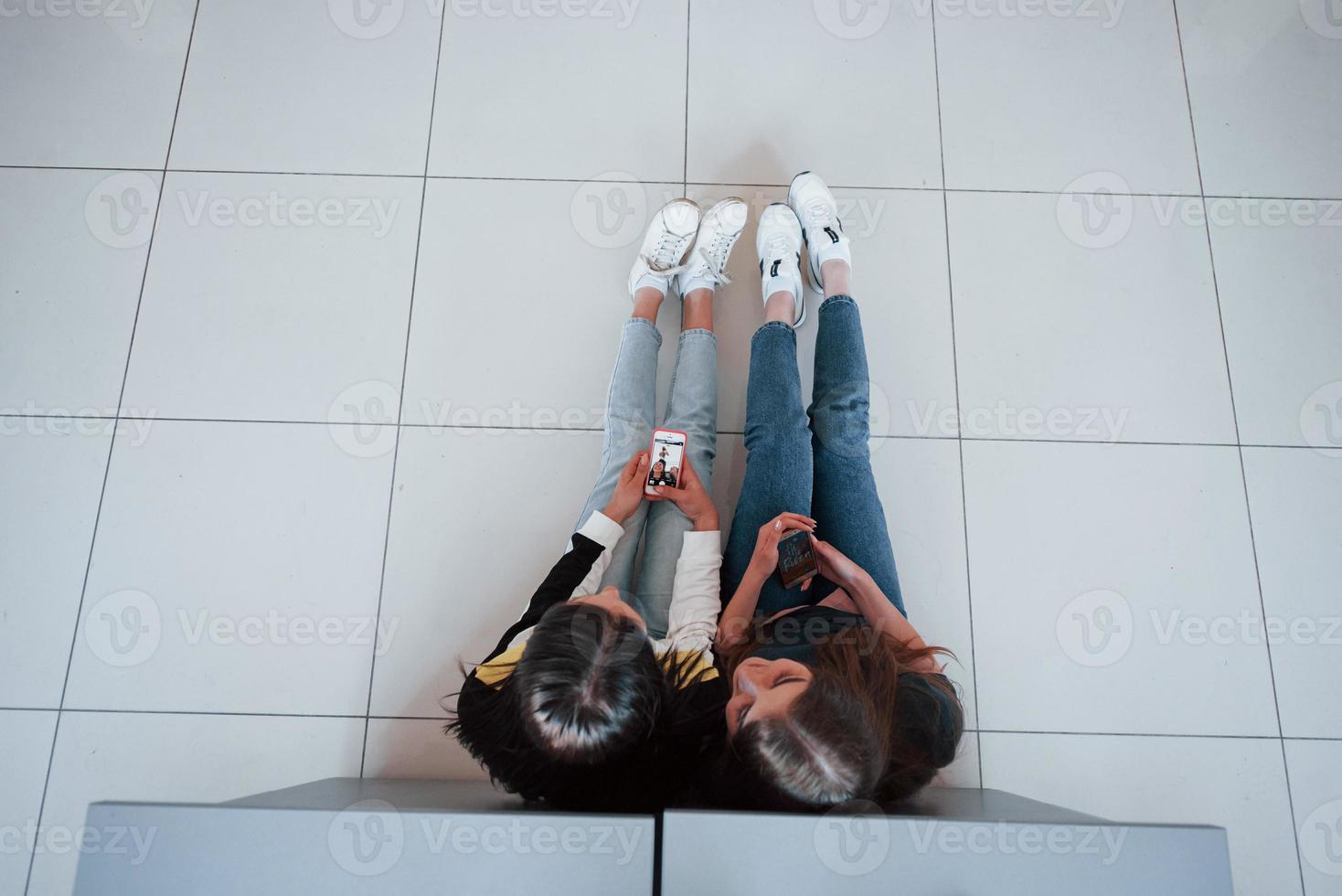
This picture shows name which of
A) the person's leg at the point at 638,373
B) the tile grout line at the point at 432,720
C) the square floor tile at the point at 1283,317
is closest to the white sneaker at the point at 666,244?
the person's leg at the point at 638,373

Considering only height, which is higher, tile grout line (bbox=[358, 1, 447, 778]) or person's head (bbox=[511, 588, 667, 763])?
tile grout line (bbox=[358, 1, 447, 778])

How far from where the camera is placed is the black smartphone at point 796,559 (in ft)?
3.99

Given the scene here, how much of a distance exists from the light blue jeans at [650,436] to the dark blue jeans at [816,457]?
0.10 m

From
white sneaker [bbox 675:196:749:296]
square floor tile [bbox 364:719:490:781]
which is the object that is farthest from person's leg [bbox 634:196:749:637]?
square floor tile [bbox 364:719:490:781]

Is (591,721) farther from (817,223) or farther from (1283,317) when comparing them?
(1283,317)

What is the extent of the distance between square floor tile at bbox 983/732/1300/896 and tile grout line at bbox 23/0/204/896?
172 cm

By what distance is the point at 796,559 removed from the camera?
48.2 inches

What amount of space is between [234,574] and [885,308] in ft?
4.68

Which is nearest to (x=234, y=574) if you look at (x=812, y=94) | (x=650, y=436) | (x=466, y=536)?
(x=466, y=536)

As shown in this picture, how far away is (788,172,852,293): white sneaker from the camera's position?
5.04ft

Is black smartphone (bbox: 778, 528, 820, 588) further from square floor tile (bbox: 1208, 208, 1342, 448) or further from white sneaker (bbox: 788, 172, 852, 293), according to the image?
square floor tile (bbox: 1208, 208, 1342, 448)

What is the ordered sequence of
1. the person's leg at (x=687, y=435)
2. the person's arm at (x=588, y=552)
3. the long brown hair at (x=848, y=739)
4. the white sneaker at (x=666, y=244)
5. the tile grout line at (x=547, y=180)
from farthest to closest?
→ the tile grout line at (x=547, y=180), the white sneaker at (x=666, y=244), the person's leg at (x=687, y=435), the person's arm at (x=588, y=552), the long brown hair at (x=848, y=739)

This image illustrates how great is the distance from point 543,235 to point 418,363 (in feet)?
1.27

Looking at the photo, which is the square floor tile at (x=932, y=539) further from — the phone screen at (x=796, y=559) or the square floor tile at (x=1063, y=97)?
the square floor tile at (x=1063, y=97)
